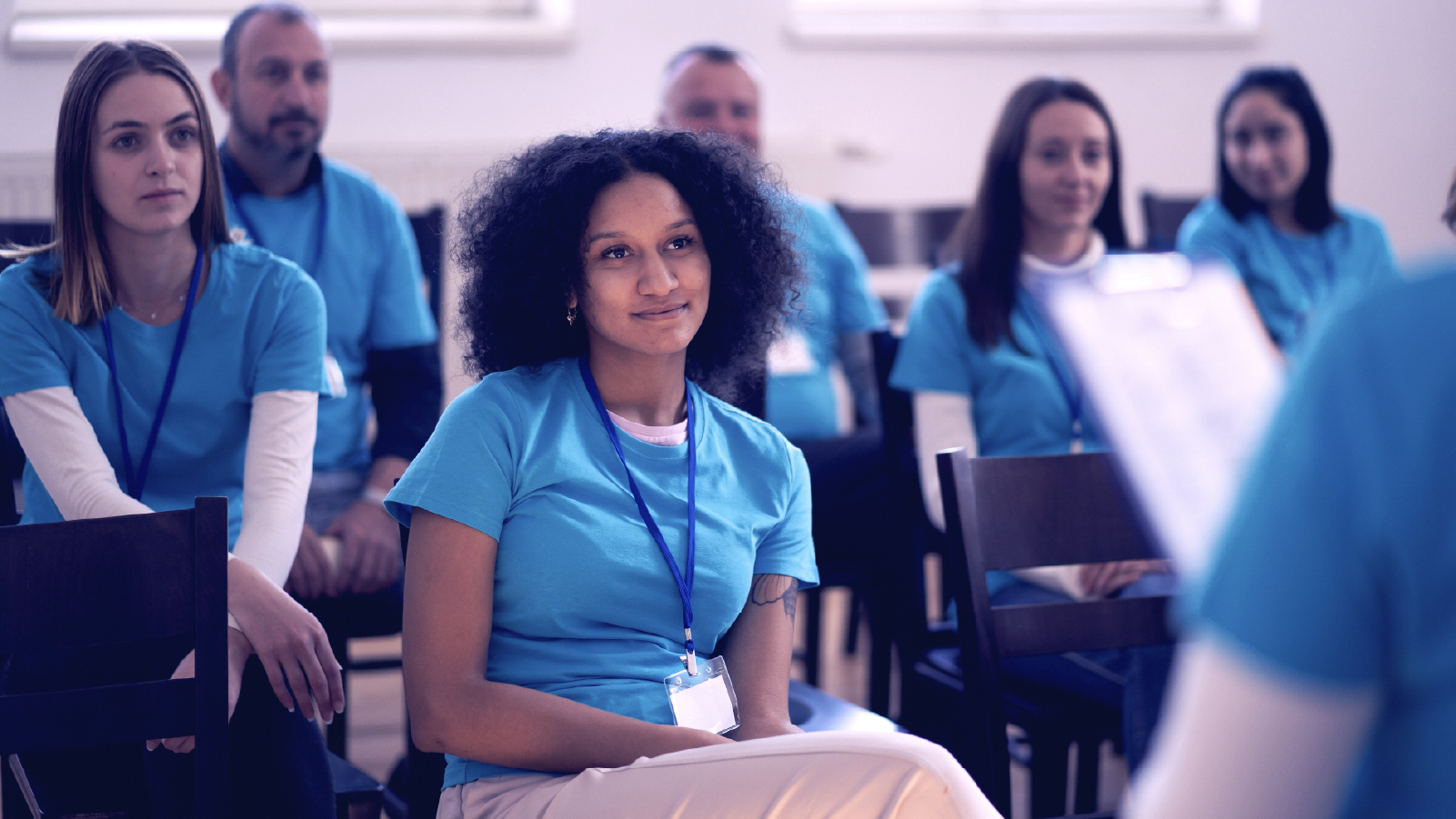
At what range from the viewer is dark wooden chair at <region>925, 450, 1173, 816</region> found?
1306 millimetres

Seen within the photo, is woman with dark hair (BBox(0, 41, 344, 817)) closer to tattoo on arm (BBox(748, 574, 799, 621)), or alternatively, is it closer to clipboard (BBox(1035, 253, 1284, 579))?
tattoo on arm (BBox(748, 574, 799, 621))

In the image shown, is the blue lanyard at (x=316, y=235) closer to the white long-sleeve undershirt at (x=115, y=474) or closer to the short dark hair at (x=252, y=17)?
the short dark hair at (x=252, y=17)

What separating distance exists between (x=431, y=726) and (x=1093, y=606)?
0.74 metres

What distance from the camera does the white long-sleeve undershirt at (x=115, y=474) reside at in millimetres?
1496

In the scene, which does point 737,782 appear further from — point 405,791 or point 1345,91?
point 1345,91

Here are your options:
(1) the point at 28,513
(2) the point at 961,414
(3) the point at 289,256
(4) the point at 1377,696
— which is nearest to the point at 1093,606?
(2) the point at 961,414

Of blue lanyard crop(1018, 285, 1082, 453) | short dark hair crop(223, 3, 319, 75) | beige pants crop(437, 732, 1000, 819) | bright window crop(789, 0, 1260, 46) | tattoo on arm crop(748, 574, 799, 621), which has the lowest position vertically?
beige pants crop(437, 732, 1000, 819)

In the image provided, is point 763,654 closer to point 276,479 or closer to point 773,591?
point 773,591

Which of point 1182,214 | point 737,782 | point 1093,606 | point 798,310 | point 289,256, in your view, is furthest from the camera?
point 1182,214

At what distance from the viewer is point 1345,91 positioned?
4.13m

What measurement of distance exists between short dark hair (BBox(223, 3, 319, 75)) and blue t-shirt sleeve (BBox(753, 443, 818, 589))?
1.50 m

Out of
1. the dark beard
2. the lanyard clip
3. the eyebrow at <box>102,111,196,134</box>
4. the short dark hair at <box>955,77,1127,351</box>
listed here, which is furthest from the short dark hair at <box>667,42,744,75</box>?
the lanyard clip

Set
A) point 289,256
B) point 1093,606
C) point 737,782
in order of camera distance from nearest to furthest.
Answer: point 737,782 → point 1093,606 → point 289,256

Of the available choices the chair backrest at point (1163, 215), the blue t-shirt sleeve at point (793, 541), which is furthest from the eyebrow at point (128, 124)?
the chair backrest at point (1163, 215)
